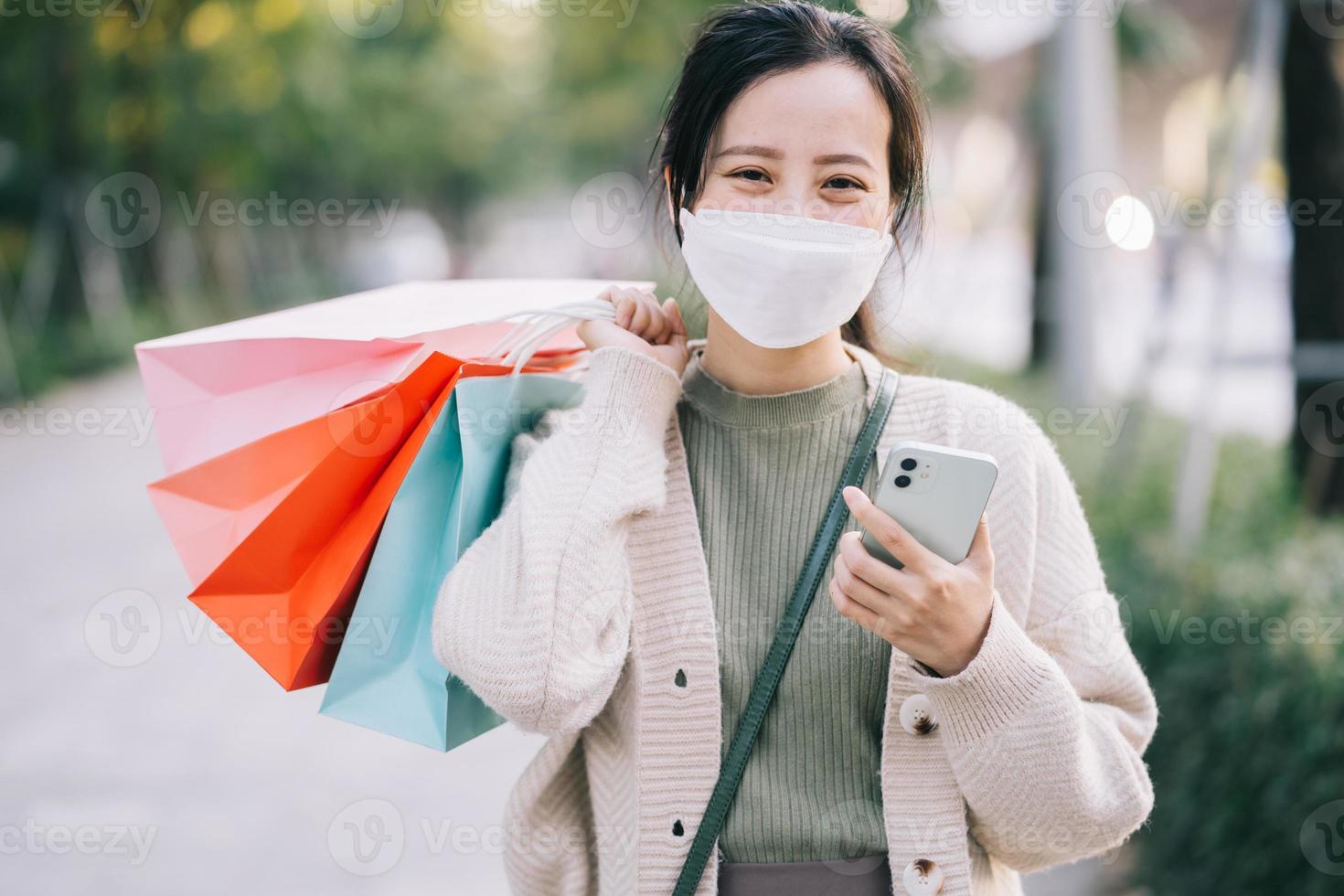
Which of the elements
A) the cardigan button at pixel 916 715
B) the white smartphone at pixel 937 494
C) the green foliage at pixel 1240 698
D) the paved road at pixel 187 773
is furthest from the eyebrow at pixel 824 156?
the paved road at pixel 187 773

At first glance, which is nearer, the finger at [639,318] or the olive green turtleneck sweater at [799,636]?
the olive green turtleneck sweater at [799,636]

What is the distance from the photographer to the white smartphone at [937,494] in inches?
56.2

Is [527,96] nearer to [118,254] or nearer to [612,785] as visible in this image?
[118,254]

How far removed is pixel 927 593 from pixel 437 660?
754 mm

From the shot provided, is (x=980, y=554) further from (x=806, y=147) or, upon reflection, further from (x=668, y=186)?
(x=668, y=186)

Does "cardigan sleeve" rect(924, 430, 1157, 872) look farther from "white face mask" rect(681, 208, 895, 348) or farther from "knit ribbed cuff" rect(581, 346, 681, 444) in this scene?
"knit ribbed cuff" rect(581, 346, 681, 444)

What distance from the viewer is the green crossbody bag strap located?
162 cm

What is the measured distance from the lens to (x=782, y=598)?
5.61ft

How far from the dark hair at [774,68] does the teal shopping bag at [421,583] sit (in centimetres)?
49

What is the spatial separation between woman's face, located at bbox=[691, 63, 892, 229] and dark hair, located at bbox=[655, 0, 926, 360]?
1.0 inches

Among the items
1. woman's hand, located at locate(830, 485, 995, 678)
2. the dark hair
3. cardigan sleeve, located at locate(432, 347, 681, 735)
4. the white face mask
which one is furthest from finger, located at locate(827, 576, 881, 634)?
the dark hair

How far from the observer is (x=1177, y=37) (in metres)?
8.79

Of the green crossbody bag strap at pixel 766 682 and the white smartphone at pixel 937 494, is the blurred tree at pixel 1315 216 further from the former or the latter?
the white smartphone at pixel 937 494

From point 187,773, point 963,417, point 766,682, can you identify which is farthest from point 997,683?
point 187,773
